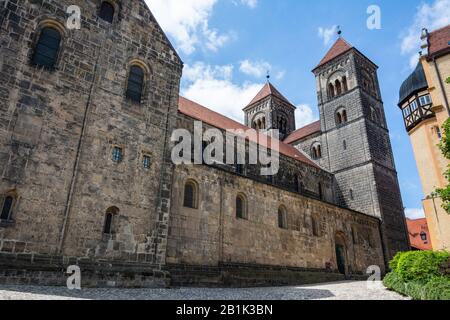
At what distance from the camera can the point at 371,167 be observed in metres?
28.1

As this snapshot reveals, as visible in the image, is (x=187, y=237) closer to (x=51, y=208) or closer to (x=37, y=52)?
(x=51, y=208)

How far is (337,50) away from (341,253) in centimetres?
2322

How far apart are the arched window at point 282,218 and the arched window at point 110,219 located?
10404 mm

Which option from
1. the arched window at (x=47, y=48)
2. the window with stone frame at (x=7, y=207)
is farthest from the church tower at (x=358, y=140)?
the window with stone frame at (x=7, y=207)

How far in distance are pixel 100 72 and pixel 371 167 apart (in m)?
23.8

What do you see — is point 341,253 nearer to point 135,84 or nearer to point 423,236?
point 135,84

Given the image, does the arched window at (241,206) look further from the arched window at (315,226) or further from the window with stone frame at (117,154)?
the window with stone frame at (117,154)

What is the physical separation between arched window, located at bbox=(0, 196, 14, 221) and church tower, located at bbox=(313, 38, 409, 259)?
25676 mm

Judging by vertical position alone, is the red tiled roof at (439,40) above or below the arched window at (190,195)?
above

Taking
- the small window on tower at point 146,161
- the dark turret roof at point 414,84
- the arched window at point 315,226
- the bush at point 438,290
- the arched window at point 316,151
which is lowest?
the bush at point 438,290

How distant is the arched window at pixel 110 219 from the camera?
11.4 meters

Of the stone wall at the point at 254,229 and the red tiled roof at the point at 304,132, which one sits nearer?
the stone wall at the point at 254,229
